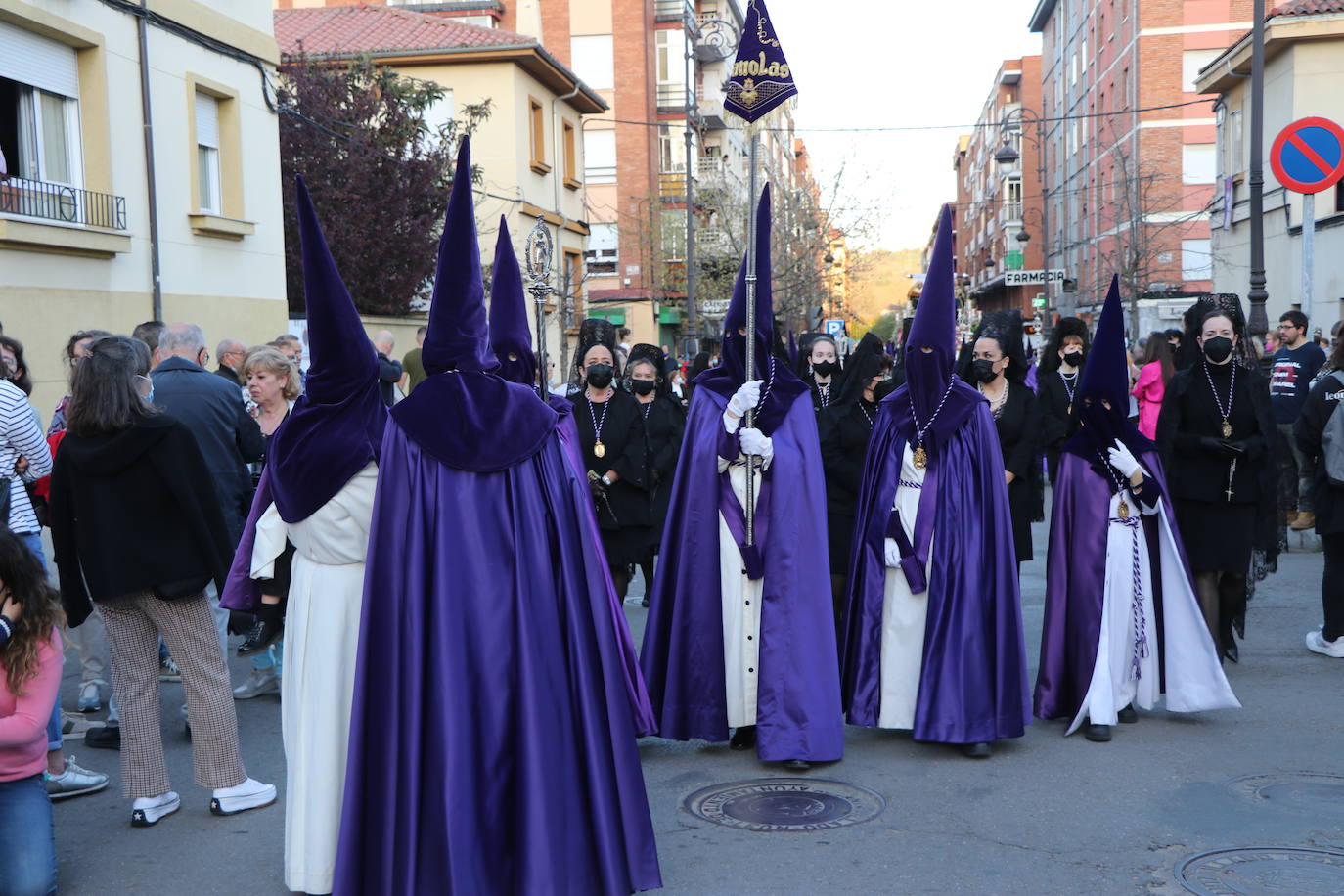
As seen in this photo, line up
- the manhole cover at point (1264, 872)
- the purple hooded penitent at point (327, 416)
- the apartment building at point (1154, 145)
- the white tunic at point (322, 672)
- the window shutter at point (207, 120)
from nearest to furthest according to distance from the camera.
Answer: the purple hooded penitent at point (327, 416)
the white tunic at point (322, 672)
the manhole cover at point (1264, 872)
the window shutter at point (207, 120)
the apartment building at point (1154, 145)

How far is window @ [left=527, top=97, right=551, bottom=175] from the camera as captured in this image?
31.0 metres

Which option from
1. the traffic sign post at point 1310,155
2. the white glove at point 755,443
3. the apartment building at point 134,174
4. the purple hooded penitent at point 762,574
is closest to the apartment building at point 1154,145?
the traffic sign post at point 1310,155

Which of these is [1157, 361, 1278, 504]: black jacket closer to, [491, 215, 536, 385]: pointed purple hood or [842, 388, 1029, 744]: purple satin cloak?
[842, 388, 1029, 744]: purple satin cloak

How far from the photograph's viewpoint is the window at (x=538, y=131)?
31000 millimetres

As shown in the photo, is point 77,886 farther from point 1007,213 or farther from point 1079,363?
point 1007,213

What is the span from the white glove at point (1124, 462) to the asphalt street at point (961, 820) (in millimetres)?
1307

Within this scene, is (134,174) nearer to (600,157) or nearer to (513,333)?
(513,333)

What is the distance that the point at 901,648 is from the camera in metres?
6.37

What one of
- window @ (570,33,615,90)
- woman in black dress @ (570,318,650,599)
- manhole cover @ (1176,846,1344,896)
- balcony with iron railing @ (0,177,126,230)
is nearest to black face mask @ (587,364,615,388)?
woman in black dress @ (570,318,650,599)

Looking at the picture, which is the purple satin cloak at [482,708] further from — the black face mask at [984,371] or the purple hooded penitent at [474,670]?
the black face mask at [984,371]

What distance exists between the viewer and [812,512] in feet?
20.3

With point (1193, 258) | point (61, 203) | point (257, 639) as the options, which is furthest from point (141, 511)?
point (1193, 258)

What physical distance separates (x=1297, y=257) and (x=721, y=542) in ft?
67.4

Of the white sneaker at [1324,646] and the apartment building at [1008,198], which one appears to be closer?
the white sneaker at [1324,646]
